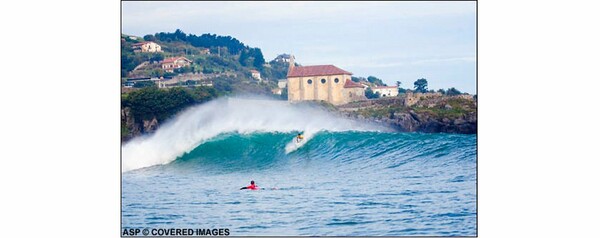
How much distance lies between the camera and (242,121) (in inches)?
637

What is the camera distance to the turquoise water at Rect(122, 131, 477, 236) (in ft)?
41.8

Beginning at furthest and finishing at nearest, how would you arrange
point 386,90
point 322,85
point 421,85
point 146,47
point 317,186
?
point 386,90, point 421,85, point 322,85, point 146,47, point 317,186

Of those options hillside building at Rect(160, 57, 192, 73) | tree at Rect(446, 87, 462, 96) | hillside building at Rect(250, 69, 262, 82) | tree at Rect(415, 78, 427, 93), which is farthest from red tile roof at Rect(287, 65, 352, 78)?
hillside building at Rect(160, 57, 192, 73)

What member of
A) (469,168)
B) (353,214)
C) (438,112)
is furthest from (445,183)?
(438,112)

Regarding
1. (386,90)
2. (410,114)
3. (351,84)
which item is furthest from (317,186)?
(410,114)

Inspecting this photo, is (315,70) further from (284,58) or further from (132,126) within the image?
(132,126)

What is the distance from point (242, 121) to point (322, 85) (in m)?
1.74

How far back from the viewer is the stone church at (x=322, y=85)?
583 inches

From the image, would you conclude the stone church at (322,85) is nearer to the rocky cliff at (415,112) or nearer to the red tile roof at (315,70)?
the red tile roof at (315,70)

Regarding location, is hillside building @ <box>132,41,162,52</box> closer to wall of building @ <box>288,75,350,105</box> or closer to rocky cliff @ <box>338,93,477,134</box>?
wall of building @ <box>288,75,350,105</box>

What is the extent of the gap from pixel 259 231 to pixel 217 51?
154 inches

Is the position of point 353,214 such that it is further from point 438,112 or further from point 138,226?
point 438,112

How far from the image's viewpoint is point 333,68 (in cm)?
1465

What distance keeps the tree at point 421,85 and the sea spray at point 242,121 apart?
54.9 inches
